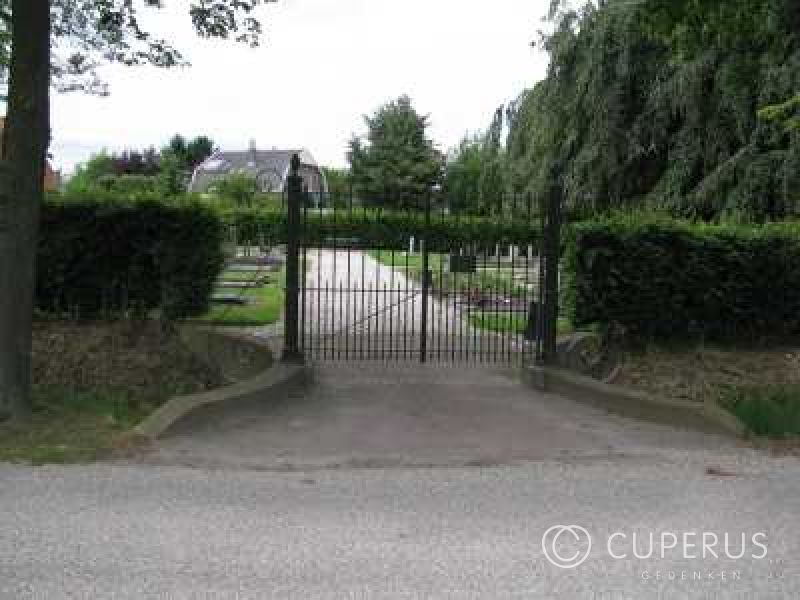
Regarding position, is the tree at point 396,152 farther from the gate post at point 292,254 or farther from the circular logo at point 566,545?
the circular logo at point 566,545

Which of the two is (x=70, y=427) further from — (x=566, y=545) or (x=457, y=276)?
(x=457, y=276)

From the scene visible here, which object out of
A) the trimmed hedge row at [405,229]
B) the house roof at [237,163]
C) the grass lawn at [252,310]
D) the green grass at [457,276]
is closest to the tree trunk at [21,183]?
the trimmed hedge row at [405,229]

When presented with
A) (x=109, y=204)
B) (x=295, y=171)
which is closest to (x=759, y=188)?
(x=295, y=171)

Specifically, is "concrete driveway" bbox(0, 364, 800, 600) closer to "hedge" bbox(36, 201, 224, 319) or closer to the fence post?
the fence post

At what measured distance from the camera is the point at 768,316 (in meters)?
10.1

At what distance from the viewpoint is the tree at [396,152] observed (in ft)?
177

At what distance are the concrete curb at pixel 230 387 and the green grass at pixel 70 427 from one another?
0.24 m

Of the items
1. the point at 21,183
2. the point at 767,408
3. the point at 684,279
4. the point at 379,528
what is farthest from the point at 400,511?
the point at 684,279

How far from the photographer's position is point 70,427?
672 cm

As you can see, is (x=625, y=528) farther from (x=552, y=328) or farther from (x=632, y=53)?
(x=632, y=53)

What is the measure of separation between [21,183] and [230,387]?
2.57 meters

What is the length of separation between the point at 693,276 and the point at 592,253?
1348 mm

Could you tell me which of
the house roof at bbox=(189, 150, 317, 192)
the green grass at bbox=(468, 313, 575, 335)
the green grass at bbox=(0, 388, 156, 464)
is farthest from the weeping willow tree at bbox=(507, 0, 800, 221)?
the house roof at bbox=(189, 150, 317, 192)

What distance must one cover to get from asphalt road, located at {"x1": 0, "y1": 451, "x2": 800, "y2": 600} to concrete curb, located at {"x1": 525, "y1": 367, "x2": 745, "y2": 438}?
1.02m
